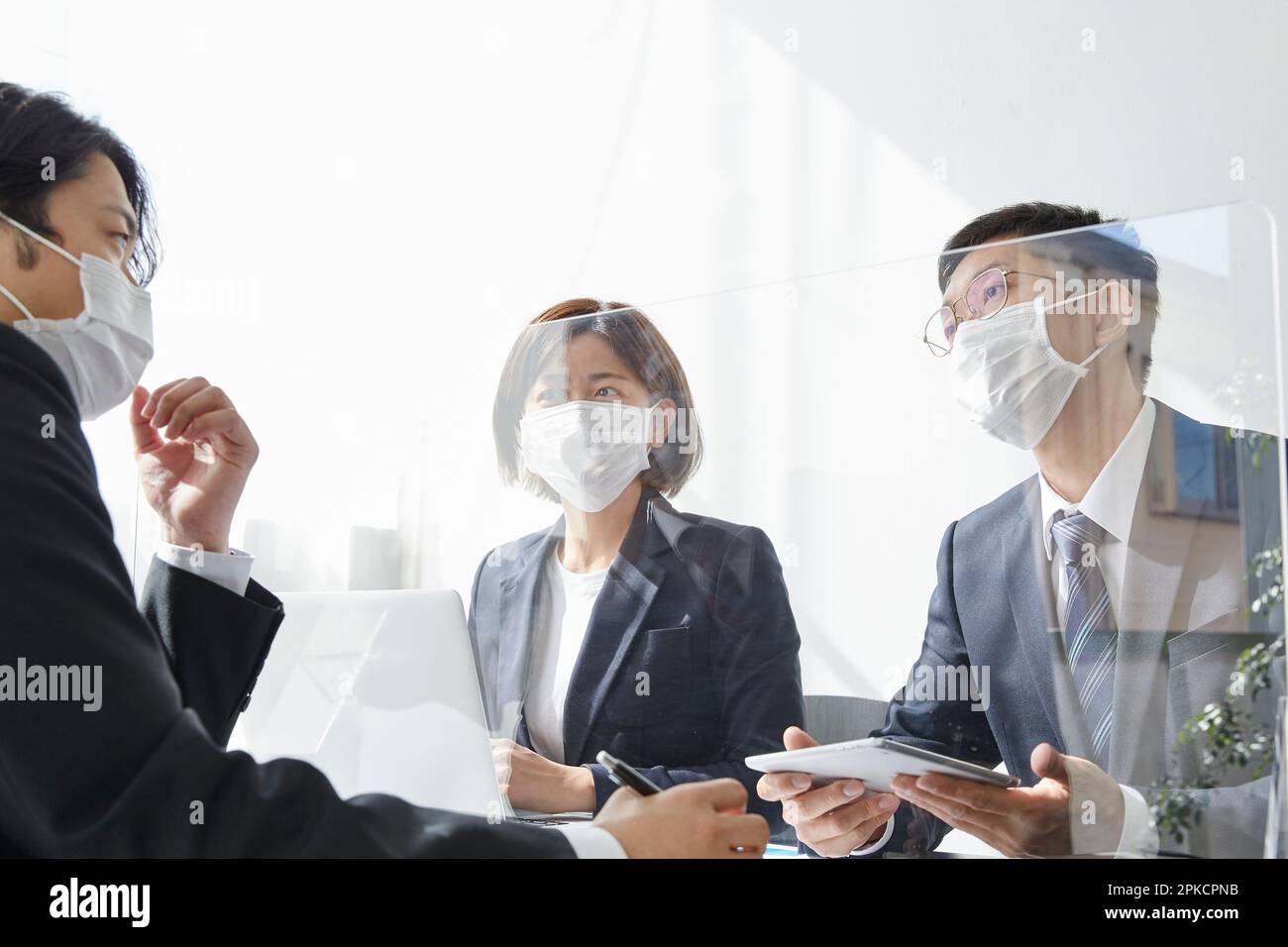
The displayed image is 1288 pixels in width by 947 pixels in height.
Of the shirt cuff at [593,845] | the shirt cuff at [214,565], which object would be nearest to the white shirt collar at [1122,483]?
the shirt cuff at [593,845]

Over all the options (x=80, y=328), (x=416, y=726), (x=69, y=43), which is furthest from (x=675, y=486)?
(x=69, y=43)

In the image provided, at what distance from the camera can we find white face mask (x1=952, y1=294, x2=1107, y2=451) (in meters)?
1.14

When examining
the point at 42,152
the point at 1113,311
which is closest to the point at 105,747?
the point at 42,152

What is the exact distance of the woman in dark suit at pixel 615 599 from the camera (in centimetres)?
129

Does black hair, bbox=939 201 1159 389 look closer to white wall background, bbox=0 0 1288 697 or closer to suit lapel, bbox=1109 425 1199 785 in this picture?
suit lapel, bbox=1109 425 1199 785

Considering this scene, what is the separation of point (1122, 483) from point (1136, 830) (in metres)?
0.34

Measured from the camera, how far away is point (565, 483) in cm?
142

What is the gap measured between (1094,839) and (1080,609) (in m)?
0.22

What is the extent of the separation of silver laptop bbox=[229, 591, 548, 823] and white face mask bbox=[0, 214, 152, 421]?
384 mm

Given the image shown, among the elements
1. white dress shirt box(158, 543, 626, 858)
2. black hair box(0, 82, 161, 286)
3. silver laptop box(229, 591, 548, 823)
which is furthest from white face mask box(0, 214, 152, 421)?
silver laptop box(229, 591, 548, 823)

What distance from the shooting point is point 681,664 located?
4.29ft

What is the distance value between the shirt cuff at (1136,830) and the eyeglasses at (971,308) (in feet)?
1.62

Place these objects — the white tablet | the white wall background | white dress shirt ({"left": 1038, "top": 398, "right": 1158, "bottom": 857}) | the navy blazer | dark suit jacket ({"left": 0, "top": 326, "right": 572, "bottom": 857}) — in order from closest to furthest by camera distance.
Result: dark suit jacket ({"left": 0, "top": 326, "right": 572, "bottom": 857})
the white tablet
white dress shirt ({"left": 1038, "top": 398, "right": 1158, "bottom": 857})
the navy blazer
the white wall background

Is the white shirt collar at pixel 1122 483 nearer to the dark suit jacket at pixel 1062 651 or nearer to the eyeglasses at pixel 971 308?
the dark suit jacket at pixel 1062 651
